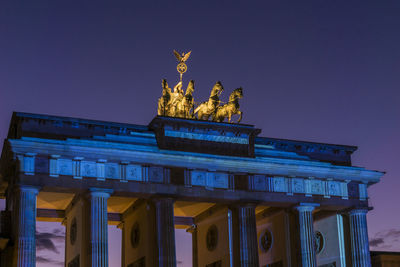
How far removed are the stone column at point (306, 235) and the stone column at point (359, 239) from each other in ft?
10.7

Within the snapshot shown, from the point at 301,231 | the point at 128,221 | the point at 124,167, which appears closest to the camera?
the point at 124,167

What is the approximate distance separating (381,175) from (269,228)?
833cm

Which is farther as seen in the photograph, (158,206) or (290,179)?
A: (290,179)

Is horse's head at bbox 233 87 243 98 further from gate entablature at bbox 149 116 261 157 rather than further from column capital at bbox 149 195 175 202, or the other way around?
column capital at bbox 149 195 175 202

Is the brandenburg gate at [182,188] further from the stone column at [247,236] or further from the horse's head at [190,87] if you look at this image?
the horse's head at [190,87]

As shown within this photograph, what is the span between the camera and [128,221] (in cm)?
4422

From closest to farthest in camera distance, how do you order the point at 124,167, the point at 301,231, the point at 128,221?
the point at 124,167
the point at 301,231
the point at 128,221

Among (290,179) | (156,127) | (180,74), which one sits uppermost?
(180,74)

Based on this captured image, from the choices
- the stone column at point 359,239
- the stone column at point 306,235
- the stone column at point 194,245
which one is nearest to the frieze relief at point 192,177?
the stone column at point 306,235

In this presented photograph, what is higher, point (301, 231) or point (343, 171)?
point (343, 171)

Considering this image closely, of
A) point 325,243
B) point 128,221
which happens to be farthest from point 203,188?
point 325,243

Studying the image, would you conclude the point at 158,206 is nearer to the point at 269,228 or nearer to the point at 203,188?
the point at 203,188

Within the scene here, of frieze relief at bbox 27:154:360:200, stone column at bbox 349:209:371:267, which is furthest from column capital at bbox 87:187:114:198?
stone column at bbox 349:209:371:267

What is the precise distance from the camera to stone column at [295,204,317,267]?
41.0 metres
